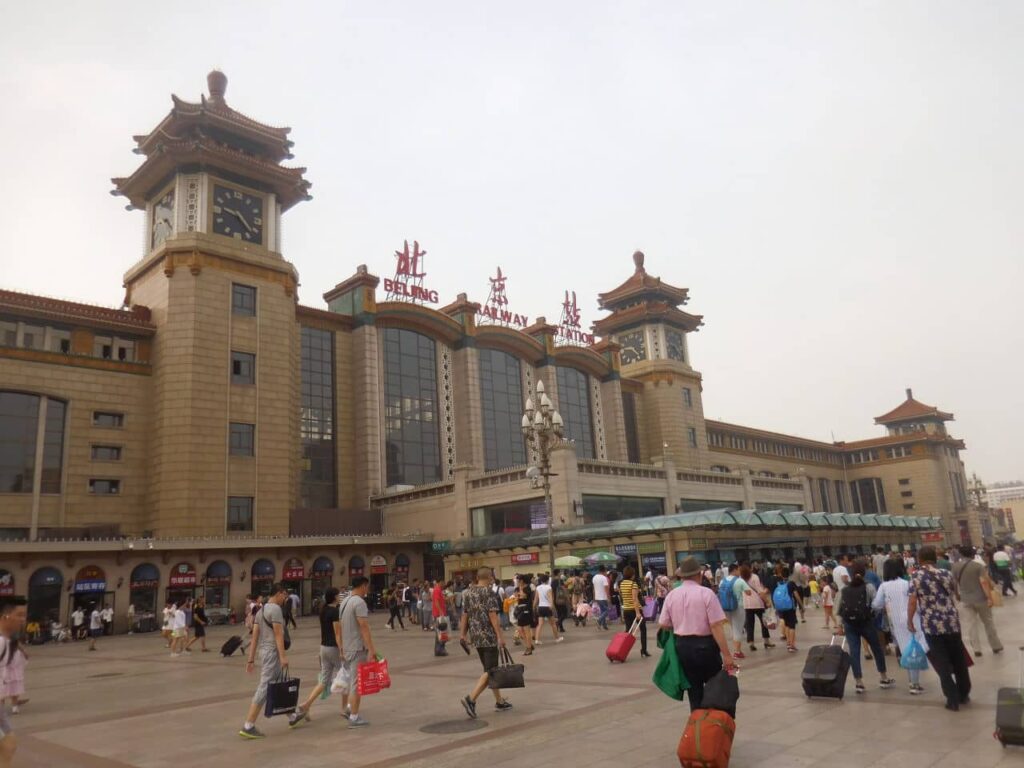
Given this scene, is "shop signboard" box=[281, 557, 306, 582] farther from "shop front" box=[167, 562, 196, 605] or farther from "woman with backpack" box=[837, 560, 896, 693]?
"woman with backpack" box=[837, 560, 896, 693]

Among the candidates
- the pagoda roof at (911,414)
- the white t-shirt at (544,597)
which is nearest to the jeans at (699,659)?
the white t-shirt at (544,597)

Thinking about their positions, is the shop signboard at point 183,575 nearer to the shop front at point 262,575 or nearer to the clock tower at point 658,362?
the shop front at point 262,575

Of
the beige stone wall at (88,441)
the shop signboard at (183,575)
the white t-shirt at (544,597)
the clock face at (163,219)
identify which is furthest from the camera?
the clock face at (163,219)

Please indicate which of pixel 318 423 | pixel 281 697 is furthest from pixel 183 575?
pixel 281 697

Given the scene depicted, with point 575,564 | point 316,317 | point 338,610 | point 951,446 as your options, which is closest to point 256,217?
point 316,317

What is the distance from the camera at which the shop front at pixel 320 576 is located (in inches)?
1644

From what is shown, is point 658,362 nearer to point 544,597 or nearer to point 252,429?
point 252,429

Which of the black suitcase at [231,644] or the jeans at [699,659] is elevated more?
the jeans at [699,659]

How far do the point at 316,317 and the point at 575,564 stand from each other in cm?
2663

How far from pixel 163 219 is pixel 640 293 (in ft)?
143

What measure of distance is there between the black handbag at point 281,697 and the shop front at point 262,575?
31.1m

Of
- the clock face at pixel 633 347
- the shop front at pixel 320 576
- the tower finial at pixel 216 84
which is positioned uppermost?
the tower finial at pixel 216 84

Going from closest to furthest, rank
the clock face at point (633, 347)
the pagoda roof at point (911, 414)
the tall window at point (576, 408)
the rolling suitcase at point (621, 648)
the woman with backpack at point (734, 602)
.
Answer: the woman with backpack at point (734, 602) < the rolling suitcase at point (621, 648) < the tall window at point (576, 408) < the clock face at point (633, 347) < the pagoda roof at point (911, 414)

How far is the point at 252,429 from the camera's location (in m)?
43.2
